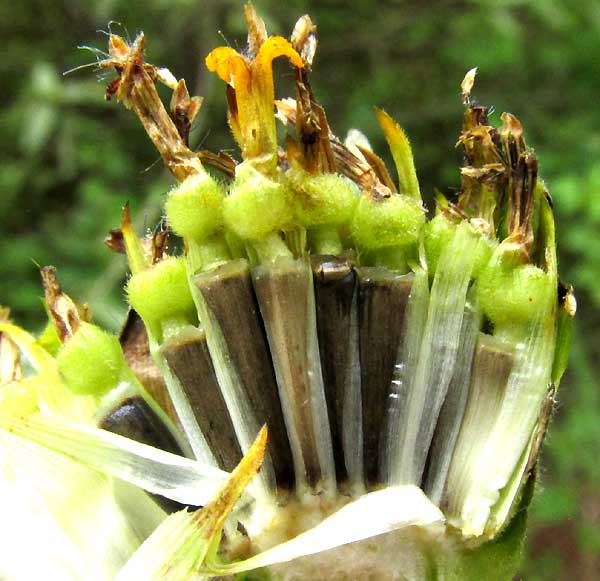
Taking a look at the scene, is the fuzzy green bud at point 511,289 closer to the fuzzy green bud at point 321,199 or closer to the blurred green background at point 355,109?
the fuzzy green bud at point 321,199

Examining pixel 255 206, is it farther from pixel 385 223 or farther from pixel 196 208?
pixel 385 223

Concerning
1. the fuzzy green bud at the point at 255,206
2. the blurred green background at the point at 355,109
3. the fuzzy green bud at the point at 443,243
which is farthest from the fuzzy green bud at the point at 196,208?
the blurred green background at the point at 355,109

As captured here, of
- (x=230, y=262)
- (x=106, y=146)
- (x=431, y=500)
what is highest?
(x=106, y=146)

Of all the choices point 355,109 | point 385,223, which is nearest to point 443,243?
point 385,223

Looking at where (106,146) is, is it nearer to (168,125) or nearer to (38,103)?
(38,103)

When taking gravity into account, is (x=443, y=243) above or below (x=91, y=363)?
above

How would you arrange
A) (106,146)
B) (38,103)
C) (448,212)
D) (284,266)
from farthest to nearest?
(106,146), (38,103), (448,212), (284,266)

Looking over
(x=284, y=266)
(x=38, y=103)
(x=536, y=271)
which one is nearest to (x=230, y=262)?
(x=284, y=266)
